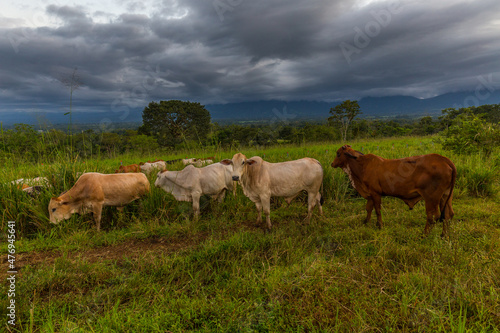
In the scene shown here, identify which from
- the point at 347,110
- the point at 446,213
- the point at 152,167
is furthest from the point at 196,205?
the point at 347,110

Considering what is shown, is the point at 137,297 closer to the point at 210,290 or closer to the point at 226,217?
the point at 210,290

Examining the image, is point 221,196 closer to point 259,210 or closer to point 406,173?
point 259,210

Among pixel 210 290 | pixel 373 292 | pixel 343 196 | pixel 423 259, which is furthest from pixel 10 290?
pixel 343 196

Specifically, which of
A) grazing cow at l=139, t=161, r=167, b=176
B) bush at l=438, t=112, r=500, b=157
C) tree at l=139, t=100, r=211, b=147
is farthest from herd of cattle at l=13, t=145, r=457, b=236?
tree at l=139, t=100, r=211, b=147

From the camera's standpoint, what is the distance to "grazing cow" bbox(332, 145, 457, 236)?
156 inches

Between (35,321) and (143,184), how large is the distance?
3642 millimetres

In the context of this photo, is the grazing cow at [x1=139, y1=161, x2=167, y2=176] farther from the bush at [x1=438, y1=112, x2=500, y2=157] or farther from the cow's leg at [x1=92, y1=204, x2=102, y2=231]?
the bush at [x1=438, y1=112, x2=500, y2=157]

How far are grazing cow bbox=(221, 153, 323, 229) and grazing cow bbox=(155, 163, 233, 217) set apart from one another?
85 cm

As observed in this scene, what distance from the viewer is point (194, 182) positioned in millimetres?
5934

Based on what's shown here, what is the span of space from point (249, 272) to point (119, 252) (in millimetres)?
2481

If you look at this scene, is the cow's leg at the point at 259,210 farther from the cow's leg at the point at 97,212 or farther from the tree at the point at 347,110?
the tree at the point at 347,110

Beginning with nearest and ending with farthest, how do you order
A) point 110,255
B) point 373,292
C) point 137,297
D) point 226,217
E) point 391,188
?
point 373,292
point 137,297
point 110,255
point 391,188
point 226,217

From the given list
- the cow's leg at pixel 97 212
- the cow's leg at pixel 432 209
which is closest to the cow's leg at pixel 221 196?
the cow's leg at pixel 97 212

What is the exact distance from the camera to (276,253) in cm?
368
